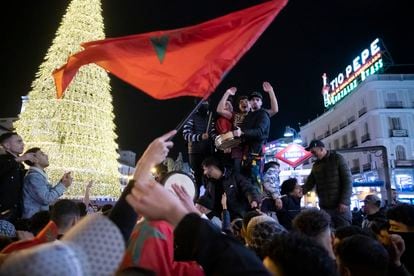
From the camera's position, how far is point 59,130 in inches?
787

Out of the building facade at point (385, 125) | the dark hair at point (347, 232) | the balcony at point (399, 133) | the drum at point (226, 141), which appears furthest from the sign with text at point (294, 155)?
the balcony at point (399, 133)

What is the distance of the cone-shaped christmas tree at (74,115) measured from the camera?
1973 centimetres

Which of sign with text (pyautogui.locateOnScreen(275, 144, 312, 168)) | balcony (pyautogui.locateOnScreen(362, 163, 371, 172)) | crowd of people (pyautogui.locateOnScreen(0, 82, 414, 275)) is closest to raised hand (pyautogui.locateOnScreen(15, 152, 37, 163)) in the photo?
crowd of people (pyautogui.locateOnScreen(0, 82, 414, 275))

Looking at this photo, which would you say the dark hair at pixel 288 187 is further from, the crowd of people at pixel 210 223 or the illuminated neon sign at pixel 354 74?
the illuminated neon sign at pixel 354 74

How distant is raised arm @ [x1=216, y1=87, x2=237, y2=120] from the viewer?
656 cm

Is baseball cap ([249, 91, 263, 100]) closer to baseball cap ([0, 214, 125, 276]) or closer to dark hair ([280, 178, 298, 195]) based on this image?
dark hair ([280, 178, 298, 195])

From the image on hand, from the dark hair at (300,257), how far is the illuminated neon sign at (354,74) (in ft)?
158

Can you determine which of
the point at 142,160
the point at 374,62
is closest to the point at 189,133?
the point at 142,160

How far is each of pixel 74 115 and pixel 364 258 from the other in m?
20.0

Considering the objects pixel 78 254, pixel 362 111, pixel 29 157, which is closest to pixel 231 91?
pixel 29 157

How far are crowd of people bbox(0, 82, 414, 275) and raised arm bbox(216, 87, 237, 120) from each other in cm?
2

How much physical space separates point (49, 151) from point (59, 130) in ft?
4.22

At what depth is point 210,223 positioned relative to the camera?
1638 millimetres

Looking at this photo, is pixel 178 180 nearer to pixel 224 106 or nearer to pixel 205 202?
pixel 205 202
